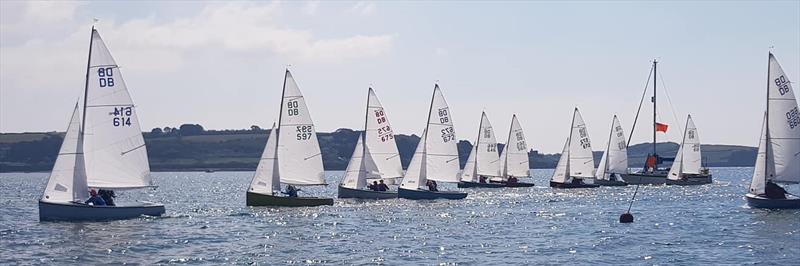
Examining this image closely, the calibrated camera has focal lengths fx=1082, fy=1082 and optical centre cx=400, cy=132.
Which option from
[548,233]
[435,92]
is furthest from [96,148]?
[435,92]

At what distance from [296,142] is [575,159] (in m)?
42.0

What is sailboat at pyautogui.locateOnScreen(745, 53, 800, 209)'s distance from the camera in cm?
5441

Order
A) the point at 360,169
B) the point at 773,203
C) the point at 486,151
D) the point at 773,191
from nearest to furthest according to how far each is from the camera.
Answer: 1. the point at 773,203
2. the point at 773,191
3. the point at 360,169
4. the point at 486,151

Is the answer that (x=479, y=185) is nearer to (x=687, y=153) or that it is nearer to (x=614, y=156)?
(x=614, y=156)

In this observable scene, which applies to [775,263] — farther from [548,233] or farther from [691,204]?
[691,204]

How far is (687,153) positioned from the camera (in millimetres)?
103188

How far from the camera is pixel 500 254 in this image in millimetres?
37094

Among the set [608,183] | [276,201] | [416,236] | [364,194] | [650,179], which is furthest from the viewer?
[650,179]

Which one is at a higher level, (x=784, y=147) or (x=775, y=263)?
(x=784, y=147)

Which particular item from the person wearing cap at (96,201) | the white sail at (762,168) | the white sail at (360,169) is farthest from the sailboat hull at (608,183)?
the person wearing cap at (96,201)

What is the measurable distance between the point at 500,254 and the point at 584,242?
5572 mm

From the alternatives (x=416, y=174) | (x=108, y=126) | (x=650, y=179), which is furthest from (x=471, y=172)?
(x=108, y=126)

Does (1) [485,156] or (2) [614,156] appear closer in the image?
(1) [485,156]

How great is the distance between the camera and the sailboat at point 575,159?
96.5m
